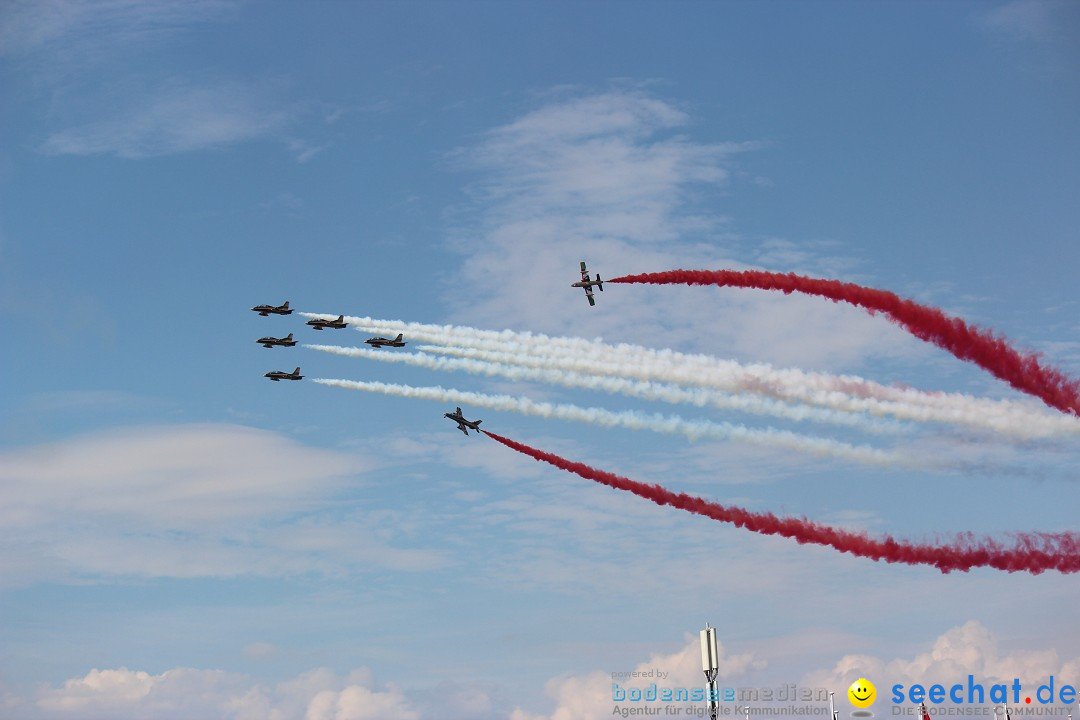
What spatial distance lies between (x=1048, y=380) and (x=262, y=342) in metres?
91.6

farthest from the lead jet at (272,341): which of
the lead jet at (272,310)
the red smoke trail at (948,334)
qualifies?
the red smoke trail at (948,334)

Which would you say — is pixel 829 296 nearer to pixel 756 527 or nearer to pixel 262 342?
pixel 756 527

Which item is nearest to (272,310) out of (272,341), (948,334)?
(272,341)

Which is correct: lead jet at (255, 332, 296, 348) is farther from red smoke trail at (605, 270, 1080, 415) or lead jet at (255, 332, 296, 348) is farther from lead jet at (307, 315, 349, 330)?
red smoke trail at (605, 270, 1080, 415)

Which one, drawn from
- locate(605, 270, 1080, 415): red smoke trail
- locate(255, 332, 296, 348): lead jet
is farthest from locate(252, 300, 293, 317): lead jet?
locate(605, 270, 1080, 415): red smoke trail

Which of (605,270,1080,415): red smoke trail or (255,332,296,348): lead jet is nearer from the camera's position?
(605,270,1080,415): red smoke trail

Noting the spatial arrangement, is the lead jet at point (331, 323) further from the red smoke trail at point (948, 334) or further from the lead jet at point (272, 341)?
the red smoke trail at point (948, 334)

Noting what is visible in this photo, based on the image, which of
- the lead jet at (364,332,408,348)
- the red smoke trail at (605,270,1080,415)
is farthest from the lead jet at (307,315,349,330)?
the red smoke trail at (605,270,1080,415)

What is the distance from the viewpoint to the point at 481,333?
490 ft

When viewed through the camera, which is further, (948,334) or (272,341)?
(272,341)

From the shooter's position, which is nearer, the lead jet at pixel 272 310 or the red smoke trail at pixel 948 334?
the red smoke trail at pixel 948 334

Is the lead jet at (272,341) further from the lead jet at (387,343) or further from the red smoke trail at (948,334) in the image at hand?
the red smoke trail at (948,334)

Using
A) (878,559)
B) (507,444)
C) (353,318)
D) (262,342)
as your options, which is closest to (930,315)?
(878,559)

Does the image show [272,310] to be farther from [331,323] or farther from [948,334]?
[948,334]
